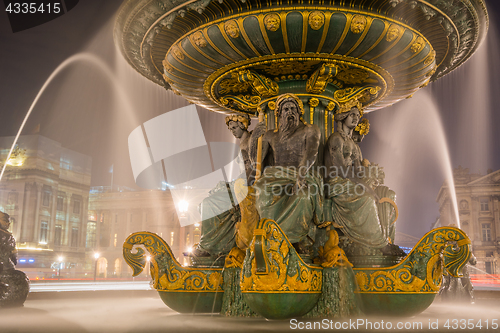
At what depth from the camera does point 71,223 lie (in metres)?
67.2

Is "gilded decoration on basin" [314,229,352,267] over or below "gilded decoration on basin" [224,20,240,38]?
below

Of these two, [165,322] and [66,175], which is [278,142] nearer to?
[165,322]

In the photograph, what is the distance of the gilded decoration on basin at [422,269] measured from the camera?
543cm

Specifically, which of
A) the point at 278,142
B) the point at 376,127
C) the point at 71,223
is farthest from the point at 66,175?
the point at 278,142

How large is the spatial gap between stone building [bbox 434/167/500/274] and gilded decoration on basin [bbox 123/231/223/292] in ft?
219

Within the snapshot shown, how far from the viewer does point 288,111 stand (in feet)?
20.7

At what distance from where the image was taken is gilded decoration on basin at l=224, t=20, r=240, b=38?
5.66 meters

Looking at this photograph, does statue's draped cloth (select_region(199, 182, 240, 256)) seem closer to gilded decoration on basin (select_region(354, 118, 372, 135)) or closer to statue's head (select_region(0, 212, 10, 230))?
gilded decoration on basin (select_region(354, 118, 372, 135))

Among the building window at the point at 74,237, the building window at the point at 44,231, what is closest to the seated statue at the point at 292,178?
the building window at the point at 44,231

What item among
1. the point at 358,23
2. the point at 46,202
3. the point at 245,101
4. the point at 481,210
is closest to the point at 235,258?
the point at 245,101

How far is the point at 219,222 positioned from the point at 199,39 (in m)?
2.59

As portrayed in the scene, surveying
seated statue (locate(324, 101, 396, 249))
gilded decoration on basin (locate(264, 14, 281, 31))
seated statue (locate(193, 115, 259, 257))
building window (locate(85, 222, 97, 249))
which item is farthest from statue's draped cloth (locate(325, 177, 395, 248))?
building window (locate(85, 222, 97, 249))

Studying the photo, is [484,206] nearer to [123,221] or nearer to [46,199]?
[123,221]

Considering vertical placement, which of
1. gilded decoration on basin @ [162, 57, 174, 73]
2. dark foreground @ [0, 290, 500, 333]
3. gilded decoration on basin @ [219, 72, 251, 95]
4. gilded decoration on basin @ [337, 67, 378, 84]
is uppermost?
gilded decoration on basin @ [162, 57, 174, 73]
